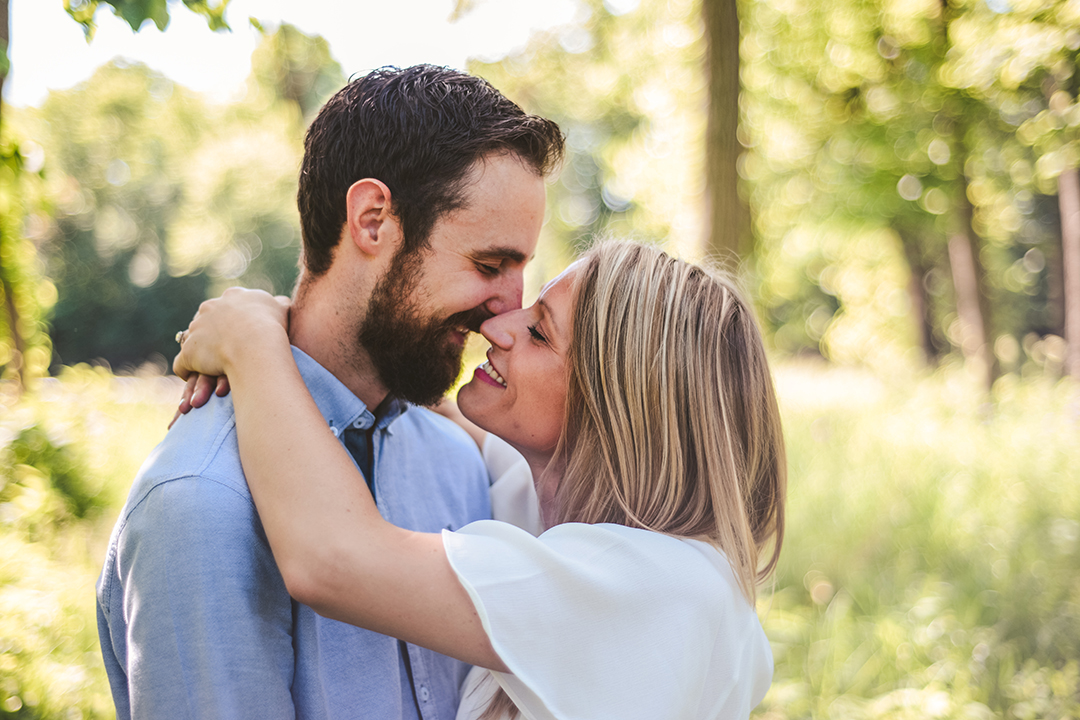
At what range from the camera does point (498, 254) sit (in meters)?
1.98

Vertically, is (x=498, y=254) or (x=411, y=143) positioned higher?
(x=411, y=143)

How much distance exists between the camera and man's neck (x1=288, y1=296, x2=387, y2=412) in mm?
1935

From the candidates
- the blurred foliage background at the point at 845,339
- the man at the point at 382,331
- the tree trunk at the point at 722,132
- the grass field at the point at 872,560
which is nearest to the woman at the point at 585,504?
the man at the point at 382,331

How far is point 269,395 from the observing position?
5.24 feet

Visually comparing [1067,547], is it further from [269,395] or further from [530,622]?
[269,395]

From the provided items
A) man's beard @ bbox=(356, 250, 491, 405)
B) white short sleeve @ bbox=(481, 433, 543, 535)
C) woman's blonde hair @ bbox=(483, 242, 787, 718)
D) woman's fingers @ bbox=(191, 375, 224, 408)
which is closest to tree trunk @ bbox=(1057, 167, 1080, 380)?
woman's blonde hair @ bbox=(483, 242, 787, 718)

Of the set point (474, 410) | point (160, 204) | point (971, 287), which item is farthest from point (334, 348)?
point (160, 204)

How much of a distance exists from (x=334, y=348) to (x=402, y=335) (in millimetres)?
188

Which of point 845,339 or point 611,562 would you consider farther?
point 845,339

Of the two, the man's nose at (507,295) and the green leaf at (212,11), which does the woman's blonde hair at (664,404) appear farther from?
the green leaf at (212,11)

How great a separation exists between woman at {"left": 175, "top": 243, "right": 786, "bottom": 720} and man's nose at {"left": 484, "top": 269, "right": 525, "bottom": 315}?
0.25 ft

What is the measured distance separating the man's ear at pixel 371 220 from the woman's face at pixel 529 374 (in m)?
0.35

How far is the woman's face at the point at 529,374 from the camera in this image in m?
1.92

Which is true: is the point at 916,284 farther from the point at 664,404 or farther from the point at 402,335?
the point at 402,335
